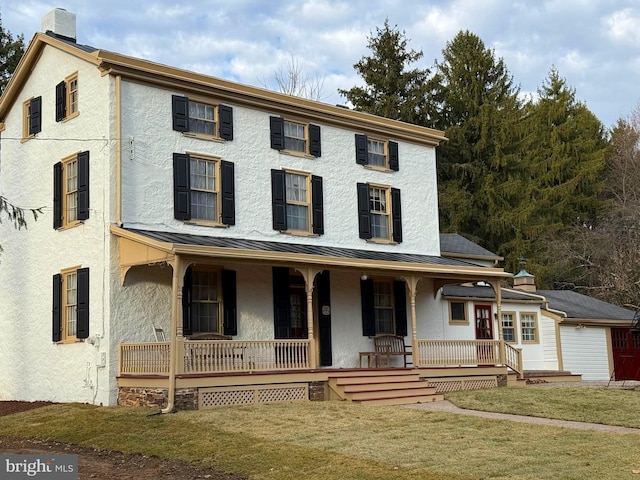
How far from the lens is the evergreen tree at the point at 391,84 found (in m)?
43.8

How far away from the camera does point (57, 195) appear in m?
19.7

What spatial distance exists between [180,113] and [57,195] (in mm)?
3603

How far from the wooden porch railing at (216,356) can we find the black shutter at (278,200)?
3.48 m

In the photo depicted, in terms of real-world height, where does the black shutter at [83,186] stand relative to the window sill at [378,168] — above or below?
below

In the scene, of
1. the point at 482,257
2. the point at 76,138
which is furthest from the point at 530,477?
the point at 482,257

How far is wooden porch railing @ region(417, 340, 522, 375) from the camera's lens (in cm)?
2125

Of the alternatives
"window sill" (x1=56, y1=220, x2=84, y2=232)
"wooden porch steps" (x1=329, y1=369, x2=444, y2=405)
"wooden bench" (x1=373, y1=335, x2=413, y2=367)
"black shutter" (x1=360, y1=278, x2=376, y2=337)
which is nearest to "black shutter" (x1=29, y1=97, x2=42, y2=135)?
"window sill" (x1=56, y1=220, x2=84, y2=232)

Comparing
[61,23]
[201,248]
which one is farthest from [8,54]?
[201,248]

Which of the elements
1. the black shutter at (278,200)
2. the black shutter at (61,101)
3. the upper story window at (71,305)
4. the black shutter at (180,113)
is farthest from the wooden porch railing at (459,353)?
the black shutter at (61,101)

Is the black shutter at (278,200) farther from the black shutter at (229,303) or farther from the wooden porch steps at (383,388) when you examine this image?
the wooden porch steps at (383,388)

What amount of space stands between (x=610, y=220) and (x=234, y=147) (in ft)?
95.0

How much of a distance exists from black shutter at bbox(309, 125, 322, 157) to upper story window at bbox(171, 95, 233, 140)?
103 inches

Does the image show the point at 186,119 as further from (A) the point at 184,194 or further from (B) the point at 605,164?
(B) the point at 605,164

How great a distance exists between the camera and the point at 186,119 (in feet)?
63.6
